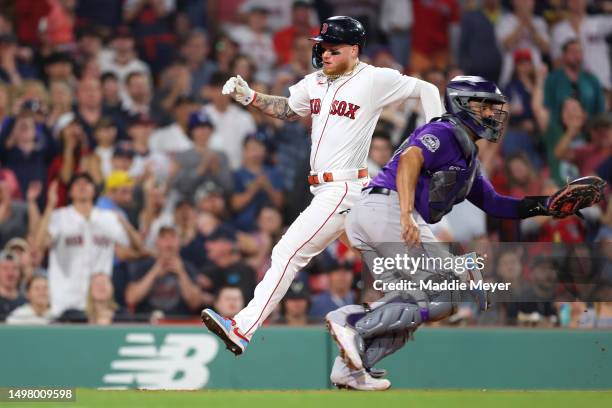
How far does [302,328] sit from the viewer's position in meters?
8.38

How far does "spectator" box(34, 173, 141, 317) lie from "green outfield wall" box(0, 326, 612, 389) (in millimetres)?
1617

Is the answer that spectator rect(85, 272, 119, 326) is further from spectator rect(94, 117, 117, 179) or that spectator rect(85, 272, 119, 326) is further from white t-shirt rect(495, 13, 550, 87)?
white t-shirt rect(495, 13, 550, 87)

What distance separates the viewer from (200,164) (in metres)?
11.2

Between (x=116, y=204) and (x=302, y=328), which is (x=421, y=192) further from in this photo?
(x=116, y=204)

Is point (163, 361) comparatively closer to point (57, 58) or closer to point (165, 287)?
point (165, 287)

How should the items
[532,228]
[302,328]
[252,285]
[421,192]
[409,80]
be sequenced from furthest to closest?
1. [532,228]
2. [252,285]
3. [302,328]
4. [409,80]
5. [421,192]

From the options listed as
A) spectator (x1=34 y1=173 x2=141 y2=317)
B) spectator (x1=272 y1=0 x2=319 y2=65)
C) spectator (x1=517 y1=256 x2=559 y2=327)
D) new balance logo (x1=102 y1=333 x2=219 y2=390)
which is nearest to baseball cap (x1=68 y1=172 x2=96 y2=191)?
spectator (x1=34 y1=173 x2=141 y2=317)

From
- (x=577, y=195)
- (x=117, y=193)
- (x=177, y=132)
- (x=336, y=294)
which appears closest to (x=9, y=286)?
(x=117, y=193)

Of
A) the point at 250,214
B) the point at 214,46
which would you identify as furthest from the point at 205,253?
the point at 214,46

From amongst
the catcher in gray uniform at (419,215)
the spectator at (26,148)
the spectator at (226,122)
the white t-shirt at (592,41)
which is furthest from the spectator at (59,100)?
the catcher in gray uniform at (419,215)

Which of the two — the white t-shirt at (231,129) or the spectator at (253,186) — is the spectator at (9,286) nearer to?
the spectator at (253,186)

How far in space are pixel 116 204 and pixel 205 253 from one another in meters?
1.03

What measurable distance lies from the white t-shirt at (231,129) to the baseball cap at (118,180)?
942 millimetres

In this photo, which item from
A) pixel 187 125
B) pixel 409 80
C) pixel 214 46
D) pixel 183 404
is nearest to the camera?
pixel 183 404
